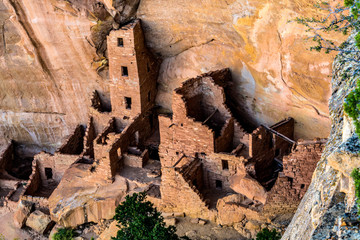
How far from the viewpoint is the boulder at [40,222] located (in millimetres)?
18031

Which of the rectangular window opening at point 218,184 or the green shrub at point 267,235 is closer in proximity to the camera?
the green shrub at point 267,235

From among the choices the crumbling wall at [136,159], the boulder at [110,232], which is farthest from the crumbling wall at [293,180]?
the crumbling wall at [136,159]

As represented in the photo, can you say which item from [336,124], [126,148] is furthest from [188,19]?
[336,124]

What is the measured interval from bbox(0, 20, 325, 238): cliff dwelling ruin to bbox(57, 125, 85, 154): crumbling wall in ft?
0.18

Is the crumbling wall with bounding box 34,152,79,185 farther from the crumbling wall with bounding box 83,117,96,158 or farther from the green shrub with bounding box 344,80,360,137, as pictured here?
the green shrub with bounding box 344,80,360,137

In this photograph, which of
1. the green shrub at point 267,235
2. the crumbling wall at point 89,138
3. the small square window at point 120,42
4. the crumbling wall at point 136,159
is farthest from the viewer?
the crumbling wall at point 89,138

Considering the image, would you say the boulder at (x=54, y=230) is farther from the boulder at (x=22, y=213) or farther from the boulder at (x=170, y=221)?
the boulder at (x=170, y=221)

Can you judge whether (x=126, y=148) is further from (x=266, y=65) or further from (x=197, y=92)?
(x=266, y=65)

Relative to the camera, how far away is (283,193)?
14164 mm

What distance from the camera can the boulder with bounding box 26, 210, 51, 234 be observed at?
1803 cm

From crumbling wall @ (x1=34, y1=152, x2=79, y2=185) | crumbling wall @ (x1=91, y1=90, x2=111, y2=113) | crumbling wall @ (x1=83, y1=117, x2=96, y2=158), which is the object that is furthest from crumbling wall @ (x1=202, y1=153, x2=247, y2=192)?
crumbling wall @ (x1=91, y1=90, x2=111, y2=113)

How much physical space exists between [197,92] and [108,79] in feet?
13.1

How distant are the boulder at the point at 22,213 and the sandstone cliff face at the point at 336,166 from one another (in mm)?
11115

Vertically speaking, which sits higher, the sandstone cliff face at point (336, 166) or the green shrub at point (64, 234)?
the sandstone cliff face at point (336, 166)
